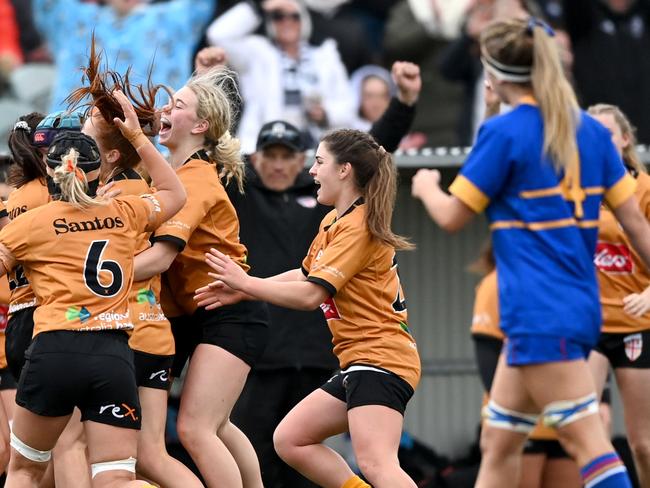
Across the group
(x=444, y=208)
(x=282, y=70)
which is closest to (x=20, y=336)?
(x=444, y=208)

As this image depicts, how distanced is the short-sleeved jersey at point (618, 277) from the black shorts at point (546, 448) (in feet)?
3.57

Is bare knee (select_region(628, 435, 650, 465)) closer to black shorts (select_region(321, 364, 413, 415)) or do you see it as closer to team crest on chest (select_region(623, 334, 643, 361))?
team crest on chest (select_region(623, 334, 643, 361))

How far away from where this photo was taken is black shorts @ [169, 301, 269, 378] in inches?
269

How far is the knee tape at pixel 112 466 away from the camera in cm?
594

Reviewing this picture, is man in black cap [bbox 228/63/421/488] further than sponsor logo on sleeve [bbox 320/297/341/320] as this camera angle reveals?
Yes

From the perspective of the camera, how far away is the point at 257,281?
20.4 feet

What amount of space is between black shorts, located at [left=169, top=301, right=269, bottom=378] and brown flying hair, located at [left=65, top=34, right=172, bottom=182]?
81 centimetres

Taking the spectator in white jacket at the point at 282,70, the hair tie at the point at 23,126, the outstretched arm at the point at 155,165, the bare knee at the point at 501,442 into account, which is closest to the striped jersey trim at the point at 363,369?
the bare knee at the point at 501,442

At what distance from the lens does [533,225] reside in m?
5.42

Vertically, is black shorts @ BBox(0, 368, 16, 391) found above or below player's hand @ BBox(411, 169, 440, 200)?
below

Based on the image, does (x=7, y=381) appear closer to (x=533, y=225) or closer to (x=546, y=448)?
(x=546, y=448)

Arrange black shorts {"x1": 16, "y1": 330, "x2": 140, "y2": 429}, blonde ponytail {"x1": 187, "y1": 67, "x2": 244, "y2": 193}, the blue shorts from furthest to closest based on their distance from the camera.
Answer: blonde ponytail {"x1": 187, "y1": 67, "x2": 244, "y2": 193}
black shorts {"x1": 16, "y1": 330, "x2": 140, "y2": 429}
the blue shorts

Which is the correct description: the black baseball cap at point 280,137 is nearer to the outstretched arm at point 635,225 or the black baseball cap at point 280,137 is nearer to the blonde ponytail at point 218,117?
the blonde ponytail at point 218,117

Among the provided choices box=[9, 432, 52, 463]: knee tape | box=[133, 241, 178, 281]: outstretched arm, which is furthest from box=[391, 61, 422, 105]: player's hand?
box=[9, 432, 52, 463]: knee tape
